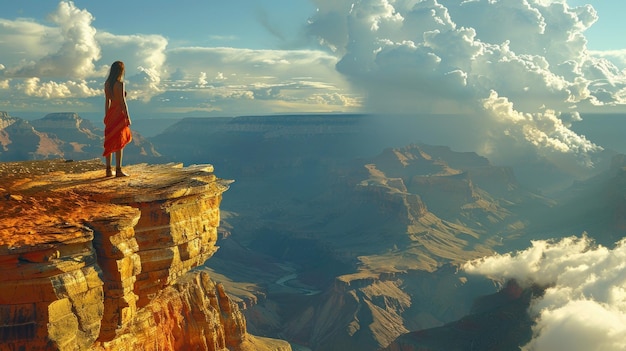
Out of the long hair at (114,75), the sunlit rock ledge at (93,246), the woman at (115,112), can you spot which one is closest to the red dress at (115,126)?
the woman at (115,112)

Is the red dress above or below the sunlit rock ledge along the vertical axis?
above

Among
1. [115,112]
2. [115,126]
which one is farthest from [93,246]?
Answer: [115,112]

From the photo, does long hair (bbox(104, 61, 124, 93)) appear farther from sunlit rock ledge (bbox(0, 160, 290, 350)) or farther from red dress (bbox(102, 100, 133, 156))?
sunlit rock ledge (bbox(0, 160, 290, 350))

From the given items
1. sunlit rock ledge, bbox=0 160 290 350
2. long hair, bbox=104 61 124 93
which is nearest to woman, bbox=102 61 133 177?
long hair, bbox=104 61 124 93

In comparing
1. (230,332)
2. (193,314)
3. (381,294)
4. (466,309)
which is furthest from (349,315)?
(193,314)

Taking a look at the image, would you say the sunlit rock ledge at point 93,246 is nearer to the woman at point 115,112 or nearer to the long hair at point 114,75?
the woman at point 115,112
